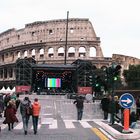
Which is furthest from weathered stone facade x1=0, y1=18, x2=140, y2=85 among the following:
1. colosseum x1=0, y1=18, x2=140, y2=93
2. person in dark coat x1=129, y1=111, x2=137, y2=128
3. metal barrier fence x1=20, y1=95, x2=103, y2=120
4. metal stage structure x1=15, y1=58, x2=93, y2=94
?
person in dark coat x1=129, y1=111, x2=137, y2=128

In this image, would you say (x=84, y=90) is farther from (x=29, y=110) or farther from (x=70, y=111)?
(x=29, y=110)

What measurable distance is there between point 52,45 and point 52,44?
0.24 metres

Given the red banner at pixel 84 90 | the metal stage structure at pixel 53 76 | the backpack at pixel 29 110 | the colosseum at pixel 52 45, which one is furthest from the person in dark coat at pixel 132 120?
the colosseum at pixel 52 45

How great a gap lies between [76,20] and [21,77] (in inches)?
2218

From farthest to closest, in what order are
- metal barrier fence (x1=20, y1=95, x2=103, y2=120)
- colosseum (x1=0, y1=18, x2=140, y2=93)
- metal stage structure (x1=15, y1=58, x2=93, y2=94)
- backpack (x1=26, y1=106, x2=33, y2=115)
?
colosseum (x1=0, y1=18, x2=140, y2=93)
metal stage structure (x1=15, y1=58, x2=93, y2=94)
metal barrier fence (x1=20, y1=95, x2=103, y2=120)
backpack (x1=26, y1=106, x2=33, y2=115)

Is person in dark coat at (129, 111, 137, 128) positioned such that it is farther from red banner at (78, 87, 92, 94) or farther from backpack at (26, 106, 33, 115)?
red banner at (78, 87, 92, 94)

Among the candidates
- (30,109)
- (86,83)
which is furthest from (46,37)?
(30,109)

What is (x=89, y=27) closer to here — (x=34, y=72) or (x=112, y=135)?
(x=34, y=72)

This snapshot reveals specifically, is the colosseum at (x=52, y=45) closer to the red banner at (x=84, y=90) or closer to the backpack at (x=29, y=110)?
the red banner at (x=84, y=90)

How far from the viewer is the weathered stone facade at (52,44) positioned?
120188mm

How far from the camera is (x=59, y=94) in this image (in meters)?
71.9

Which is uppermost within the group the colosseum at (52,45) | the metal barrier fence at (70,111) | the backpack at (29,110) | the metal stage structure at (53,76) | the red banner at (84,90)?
the colosseum at (52,45)

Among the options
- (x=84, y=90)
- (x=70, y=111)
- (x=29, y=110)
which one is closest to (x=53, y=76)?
(x=84, y=90)

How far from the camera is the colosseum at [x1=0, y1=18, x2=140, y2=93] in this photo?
120 meters
